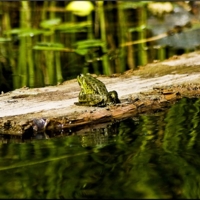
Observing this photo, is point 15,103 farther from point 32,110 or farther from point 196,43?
point 196,43

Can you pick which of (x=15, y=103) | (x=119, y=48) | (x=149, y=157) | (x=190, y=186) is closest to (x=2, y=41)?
(x=119, y=48)

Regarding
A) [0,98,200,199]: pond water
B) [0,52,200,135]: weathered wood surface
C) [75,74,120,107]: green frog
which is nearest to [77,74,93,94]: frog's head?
[75,74,120,107]: green frog

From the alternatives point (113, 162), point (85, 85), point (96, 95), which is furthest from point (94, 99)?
point (113, 162)

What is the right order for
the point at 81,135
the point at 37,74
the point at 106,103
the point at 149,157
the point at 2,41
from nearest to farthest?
the point at 149,157 < the point at 81,135 < the point at 106,103 < the point at 37,74 < the point at 2,41

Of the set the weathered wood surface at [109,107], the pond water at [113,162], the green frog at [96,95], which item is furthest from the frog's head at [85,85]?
the pond water at [113,162]

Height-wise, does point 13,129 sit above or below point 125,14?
below

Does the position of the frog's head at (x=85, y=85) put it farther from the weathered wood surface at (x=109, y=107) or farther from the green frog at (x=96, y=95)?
the weathered wood surface at (x=109, y=107)
